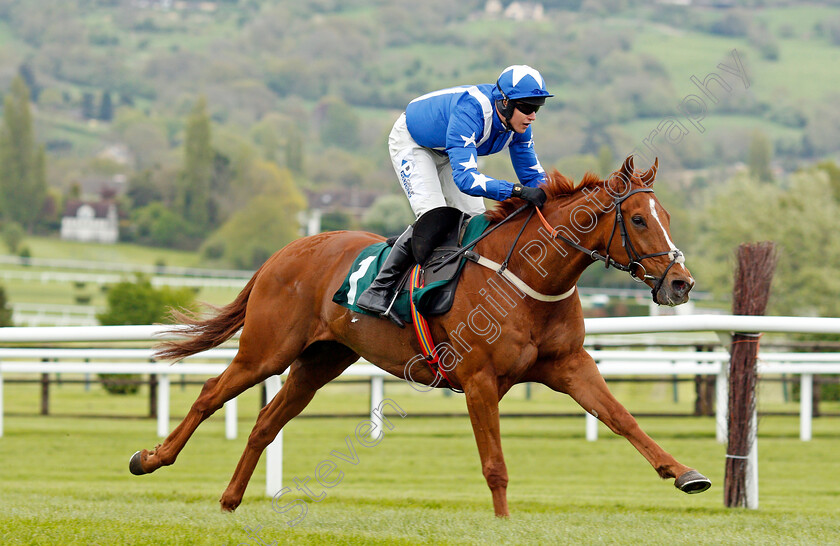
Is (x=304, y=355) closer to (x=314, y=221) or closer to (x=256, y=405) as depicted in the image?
(x=256, y=405)

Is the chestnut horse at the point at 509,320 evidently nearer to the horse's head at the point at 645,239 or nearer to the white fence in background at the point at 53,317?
the horse's head at the point at 645,239

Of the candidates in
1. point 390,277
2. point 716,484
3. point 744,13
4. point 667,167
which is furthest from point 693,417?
point 744,13

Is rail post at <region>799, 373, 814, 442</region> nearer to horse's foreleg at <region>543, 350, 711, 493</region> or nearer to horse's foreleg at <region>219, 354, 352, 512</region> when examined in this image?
horse's foreleg at <region>219, 354, 352, 512</region>

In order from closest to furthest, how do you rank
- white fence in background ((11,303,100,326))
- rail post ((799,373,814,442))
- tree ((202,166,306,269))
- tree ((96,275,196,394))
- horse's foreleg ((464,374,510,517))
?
1. horse's foreleg ((464,374,510,517))
2. rail post ((799,373,814,442))
3. tree ((96,275,196,394))
4. white fence in background ((11,303,100,326))
5. tree ((202,166,306,269))

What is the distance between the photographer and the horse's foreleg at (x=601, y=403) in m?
4.37

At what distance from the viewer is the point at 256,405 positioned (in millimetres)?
15695

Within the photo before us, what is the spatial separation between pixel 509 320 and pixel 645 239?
27.3 inches

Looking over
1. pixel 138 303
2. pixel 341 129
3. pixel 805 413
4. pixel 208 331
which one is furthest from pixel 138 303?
pixel 341 129

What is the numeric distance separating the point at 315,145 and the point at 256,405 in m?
167

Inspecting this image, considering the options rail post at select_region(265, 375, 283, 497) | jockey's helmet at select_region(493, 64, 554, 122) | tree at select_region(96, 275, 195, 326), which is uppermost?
jockey's helmet at select_region(493, 64, 554, 122)

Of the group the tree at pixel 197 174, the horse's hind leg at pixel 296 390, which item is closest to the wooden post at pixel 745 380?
the horse's hind leg at pixel 296 390

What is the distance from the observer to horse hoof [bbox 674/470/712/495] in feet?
13.7

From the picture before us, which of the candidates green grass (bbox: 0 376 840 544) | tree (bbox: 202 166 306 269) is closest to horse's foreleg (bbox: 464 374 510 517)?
green grass (bbox: 0 376 840 544)

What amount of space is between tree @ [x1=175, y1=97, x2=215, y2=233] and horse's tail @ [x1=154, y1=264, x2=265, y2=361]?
102458 mm
